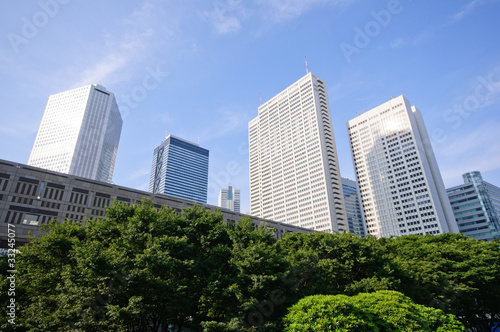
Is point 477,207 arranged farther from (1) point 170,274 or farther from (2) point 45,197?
(2) point 45,197

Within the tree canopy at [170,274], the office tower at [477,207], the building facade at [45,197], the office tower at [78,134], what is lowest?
the tree canopy at [170,274]

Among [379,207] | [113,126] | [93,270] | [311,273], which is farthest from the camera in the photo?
[113,126]

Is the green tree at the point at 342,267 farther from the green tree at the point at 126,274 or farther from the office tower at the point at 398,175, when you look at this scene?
the office tower at the point at 398,175

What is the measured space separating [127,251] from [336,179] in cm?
12374

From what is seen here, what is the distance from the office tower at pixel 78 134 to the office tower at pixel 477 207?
212 meters

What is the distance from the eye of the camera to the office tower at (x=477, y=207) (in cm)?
12925

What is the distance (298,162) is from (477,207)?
93.1m

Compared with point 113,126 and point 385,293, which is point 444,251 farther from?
point 113,126

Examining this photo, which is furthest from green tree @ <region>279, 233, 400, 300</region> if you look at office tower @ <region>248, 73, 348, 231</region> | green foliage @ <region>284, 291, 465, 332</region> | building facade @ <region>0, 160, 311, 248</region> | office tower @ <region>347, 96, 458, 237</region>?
office tower @ <region>347, 96, 458, 237</region>

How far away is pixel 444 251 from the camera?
3672 centimetres

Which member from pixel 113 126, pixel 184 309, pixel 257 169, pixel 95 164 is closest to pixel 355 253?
pixel 184 309

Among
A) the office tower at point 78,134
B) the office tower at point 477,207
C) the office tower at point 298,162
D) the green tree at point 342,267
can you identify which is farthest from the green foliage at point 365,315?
the office tower at point 78,134

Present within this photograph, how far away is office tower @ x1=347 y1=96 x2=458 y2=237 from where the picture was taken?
5022 inches

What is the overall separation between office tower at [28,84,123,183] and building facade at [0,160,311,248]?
373 feet
